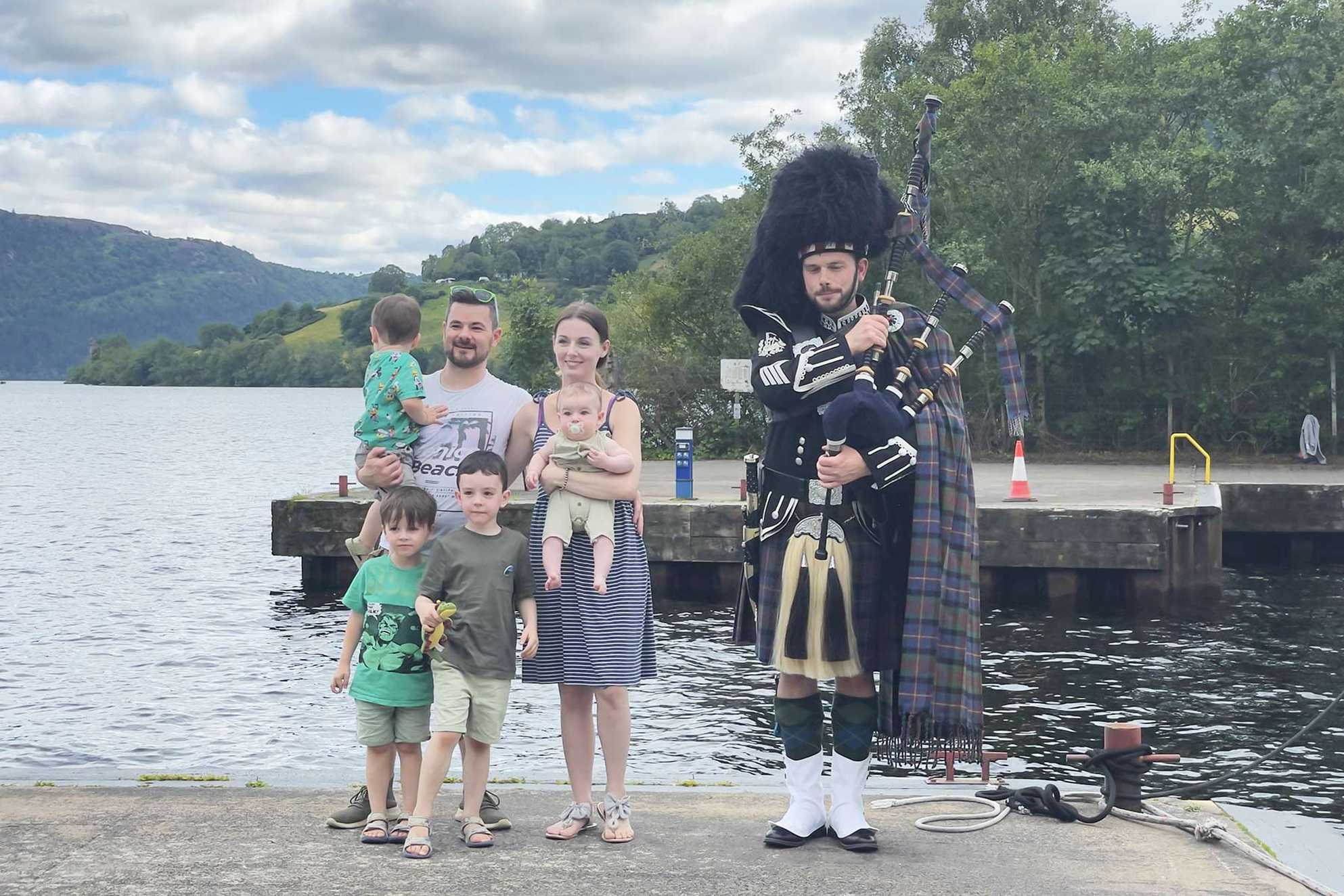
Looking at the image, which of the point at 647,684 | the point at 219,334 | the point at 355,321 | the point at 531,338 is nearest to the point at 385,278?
the point at 355,321

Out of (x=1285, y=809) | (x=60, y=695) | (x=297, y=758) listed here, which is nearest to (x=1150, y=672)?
(x=1285, y=809)

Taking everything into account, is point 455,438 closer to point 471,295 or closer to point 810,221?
point 471,295

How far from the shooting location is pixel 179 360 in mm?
187125

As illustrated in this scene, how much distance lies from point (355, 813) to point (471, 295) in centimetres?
195

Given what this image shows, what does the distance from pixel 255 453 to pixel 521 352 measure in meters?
36.6

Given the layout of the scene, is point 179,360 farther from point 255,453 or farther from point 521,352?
point 521,352

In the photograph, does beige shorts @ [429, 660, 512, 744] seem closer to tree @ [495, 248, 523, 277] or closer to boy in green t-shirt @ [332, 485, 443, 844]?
boy in green t-shirt @ [332, 485, 443, 844]

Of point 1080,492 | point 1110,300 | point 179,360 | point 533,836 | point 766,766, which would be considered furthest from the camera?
point 179,360

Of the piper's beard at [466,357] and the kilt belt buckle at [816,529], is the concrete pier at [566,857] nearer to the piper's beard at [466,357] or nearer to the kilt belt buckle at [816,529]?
the kilt belt buckle at [816,529]

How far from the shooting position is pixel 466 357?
526 centimetres

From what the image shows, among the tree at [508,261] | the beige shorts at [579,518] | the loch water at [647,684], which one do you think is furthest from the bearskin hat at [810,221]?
the tree at [508,261]

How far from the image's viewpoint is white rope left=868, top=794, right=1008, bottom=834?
16.4 ft

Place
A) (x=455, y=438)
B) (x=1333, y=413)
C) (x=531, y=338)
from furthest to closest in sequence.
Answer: (x=531, y=338)
(x=1333, y=413)
(x=455, y=438)

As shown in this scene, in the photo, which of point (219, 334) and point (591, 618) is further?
point (219, 334)
